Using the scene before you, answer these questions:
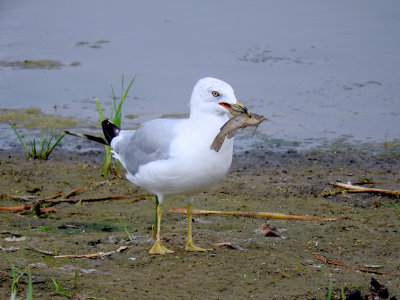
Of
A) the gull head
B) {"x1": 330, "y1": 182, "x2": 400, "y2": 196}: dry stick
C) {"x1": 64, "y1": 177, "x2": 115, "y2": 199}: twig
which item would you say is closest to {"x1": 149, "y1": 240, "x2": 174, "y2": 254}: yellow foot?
the gull head

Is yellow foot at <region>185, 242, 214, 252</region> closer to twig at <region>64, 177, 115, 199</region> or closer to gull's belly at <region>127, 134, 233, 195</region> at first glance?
gull's belly at <region>127, 134, 233, 195</region>

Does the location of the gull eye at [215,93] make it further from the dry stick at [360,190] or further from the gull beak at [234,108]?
the dry stick at [360,190]

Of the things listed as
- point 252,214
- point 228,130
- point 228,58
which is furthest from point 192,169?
point 228,58

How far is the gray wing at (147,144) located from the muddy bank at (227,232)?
1.83 ft

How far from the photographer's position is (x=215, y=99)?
449 cm

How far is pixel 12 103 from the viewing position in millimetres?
9055

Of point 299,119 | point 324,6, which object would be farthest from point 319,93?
point 324,6

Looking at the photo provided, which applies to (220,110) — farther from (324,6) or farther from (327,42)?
(324,6)

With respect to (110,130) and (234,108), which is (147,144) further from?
(110,130)

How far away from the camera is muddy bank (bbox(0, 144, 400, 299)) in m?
4.09

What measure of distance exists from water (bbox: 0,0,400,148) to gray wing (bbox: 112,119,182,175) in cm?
299

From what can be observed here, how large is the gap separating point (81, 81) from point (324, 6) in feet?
15.8

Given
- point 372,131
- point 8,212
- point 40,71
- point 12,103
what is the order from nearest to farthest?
point 8,212
point 372,131
point 12,103
point 40,71

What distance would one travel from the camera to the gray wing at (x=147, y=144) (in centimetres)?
462
